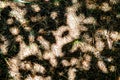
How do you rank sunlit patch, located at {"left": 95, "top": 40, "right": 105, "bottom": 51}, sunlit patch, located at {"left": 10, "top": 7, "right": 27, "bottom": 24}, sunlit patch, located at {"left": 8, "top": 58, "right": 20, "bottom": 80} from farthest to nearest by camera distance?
1. sunlit patch, located at {"left": 10, "top": 7, "right": 27, "bottom": 24}
2. sunlit patch, located at {"left": 95, "top": 40, "right": 105, "bottom": 51}
3. sunlit patch, located at {"left": 8, "top": 58, "right": 20, "bottom": 80}

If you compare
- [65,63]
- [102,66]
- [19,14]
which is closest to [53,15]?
[19,14]

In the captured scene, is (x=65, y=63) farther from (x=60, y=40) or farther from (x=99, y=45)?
(x=99, y=45)

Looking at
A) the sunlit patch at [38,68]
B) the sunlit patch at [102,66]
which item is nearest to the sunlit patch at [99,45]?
the sunlit patch at [102,66]

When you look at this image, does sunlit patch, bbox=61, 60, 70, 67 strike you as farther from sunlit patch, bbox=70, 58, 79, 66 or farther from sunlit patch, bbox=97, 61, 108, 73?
sunlit patch, bbox=97, 61, 108, 73

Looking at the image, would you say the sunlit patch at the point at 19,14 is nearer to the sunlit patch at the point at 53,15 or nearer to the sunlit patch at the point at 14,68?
the sunlit patch at the point at 53,15

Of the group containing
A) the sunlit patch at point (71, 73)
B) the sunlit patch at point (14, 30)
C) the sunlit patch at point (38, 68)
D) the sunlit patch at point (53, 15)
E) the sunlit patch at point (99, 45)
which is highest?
the sunlit patch at point (53, 15)

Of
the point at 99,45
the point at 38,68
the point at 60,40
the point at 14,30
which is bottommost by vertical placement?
the point at 38,68

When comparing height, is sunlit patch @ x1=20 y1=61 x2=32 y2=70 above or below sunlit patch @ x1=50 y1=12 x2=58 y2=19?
below

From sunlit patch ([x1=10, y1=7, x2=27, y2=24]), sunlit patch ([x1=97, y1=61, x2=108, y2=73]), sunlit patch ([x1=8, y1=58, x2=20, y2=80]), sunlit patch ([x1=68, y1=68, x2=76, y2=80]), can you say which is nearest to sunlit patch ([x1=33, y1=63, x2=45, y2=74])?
sunlit patch ([x1=8, y1=58, x2=20, y2=80])

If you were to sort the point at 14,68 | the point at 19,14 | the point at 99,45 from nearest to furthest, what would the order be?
the point at 14,68
the point at 99,45
the point at 19,14
